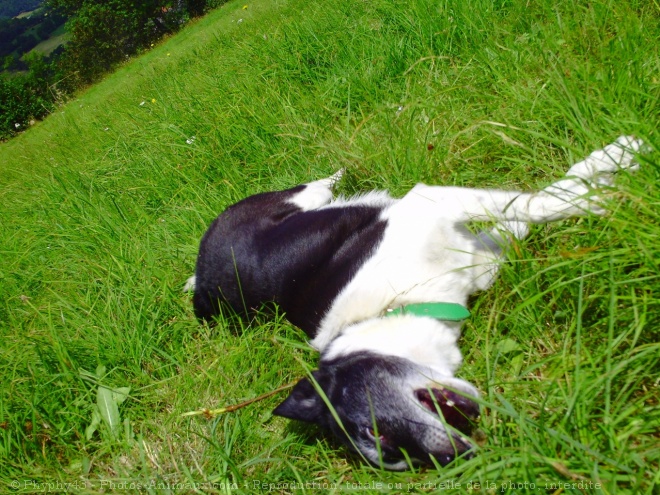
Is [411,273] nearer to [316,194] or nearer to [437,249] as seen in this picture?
[437,249]

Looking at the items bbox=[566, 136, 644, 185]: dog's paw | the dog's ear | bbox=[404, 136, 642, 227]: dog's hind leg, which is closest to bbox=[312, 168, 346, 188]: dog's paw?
bbox=[404, 136, 642, 227]: dog's hind leg

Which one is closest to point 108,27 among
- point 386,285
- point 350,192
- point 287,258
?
point 350,192

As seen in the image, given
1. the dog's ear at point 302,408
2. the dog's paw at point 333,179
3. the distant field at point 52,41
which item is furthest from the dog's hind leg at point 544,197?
the distant field at point 52,41

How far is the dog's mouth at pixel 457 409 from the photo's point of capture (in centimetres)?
166

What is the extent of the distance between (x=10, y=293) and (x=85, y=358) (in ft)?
5.06

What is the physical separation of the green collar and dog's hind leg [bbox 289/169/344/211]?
4.03 ft

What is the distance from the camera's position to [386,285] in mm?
2225

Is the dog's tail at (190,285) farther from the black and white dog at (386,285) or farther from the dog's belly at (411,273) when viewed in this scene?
the dog's belly at (411,273)

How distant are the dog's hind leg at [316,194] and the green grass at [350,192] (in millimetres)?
127

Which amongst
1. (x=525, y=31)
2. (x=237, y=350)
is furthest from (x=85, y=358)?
(x=525, y=31)

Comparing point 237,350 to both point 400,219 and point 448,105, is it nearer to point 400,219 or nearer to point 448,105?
point 400,219

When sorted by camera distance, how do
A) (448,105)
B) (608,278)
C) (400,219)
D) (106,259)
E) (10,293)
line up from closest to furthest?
(608,278) < (400,219) < (448,105) < (106,259) < (10,293)

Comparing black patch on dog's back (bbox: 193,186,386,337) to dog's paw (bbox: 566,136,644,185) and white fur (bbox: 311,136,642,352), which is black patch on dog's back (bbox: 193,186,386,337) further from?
dog's paw (bbox: 566,136,644,185)

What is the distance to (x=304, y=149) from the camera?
11.7ft
